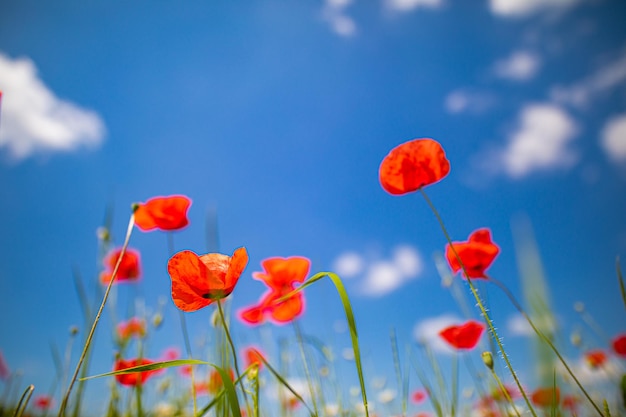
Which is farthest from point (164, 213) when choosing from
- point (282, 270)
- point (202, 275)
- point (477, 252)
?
point (477, 252)

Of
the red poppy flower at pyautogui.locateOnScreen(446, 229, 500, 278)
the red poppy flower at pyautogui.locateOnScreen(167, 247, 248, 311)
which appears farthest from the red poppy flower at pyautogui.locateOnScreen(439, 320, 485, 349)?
the red poppy flower at pyautogui.locateOnScreen(167, 247, 248, 311)

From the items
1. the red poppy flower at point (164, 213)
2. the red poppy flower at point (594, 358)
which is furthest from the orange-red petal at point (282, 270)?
the red poppy flower at point (594, 358)

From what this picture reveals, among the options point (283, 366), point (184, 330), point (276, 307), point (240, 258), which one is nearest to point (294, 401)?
point (283, 366)

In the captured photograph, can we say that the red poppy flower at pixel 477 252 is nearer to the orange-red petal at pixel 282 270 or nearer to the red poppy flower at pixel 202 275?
the orange-red petal at pixel 282 270

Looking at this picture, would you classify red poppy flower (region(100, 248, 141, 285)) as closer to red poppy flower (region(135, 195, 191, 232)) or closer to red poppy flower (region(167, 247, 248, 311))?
red poppy flower (region(135, 195, 191, 232))

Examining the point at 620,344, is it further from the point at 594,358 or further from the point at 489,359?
the point at 489,359
